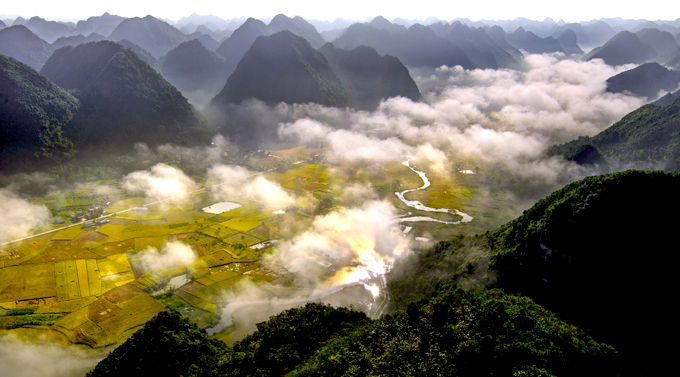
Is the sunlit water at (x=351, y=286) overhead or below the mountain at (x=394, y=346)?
below

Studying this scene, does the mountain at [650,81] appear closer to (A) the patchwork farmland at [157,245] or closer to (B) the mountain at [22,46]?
(A) the patchwork farmland at [157,245]

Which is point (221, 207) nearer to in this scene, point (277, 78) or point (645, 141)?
point (277, 78)

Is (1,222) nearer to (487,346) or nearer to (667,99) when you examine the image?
(487,346)

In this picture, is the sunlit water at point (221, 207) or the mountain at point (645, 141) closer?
the mountain at point (645, 141)

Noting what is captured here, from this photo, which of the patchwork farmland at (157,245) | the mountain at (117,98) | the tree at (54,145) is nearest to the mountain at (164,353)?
the patchwork farmland at (157,245)

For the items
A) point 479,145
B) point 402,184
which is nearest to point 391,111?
point 479,145

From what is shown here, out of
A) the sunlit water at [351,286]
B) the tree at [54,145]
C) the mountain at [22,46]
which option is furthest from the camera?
the mountain at [22,46]

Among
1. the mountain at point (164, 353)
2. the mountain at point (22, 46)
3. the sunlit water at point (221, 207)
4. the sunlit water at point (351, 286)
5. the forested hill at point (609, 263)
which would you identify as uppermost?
the mountain at point (22, 46)
